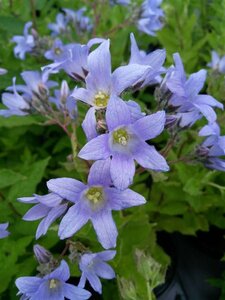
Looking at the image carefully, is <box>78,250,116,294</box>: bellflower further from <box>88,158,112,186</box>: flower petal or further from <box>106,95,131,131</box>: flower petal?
<box>106,95,131,131</box>: flower petal

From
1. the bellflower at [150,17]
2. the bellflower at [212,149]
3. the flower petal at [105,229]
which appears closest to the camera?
the flower petal at [105,229]

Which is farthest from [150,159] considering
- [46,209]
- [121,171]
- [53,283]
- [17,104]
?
[17,104]

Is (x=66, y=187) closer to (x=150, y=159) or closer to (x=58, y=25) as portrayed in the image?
(x=150, y=159)

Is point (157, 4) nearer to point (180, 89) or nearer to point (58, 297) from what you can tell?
point (180, 89)

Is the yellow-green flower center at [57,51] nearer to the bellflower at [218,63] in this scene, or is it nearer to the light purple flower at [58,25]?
the light purple flower at [58,25]

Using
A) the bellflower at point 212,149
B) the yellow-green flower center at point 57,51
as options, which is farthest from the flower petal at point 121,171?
the yellow-green flower center at point 57,51

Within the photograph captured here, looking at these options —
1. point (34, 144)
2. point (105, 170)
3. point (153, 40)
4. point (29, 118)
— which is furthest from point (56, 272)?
point (153, 40)
